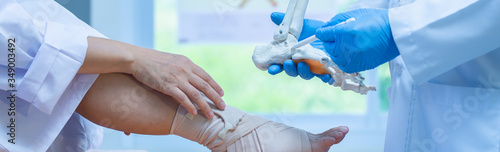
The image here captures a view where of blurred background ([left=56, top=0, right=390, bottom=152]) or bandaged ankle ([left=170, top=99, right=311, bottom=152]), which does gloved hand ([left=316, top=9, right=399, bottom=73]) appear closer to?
bandaged ankle ([left=170, top=99, right=311, bottom=152])

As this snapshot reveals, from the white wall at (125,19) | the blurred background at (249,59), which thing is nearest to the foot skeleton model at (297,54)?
the white wall at (125,19)

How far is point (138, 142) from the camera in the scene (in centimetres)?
228

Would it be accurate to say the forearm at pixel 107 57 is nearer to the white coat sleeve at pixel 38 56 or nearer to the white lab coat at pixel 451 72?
the white coat sleeve at pixel 38 56

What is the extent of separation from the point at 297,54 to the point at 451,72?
12.3 inches

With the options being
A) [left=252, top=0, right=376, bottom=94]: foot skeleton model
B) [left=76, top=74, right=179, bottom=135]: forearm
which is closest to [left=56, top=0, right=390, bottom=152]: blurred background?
[left=252, top=0, right=376, bottom=94]: foot skeleton model

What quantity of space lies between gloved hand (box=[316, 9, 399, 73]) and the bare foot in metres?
0.20

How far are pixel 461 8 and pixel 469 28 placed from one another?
0.11ft

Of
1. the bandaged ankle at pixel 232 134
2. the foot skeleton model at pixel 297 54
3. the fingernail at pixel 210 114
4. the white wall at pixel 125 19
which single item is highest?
the white wall at pixel 125 19

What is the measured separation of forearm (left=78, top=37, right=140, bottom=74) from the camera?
83 centimetres

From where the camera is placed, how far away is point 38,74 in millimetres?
768

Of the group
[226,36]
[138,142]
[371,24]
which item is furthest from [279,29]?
[226,36]

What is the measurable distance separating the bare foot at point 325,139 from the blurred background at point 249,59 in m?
1.48

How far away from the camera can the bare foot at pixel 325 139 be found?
3.24 ft

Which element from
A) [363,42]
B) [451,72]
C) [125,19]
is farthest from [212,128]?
[125,19]
